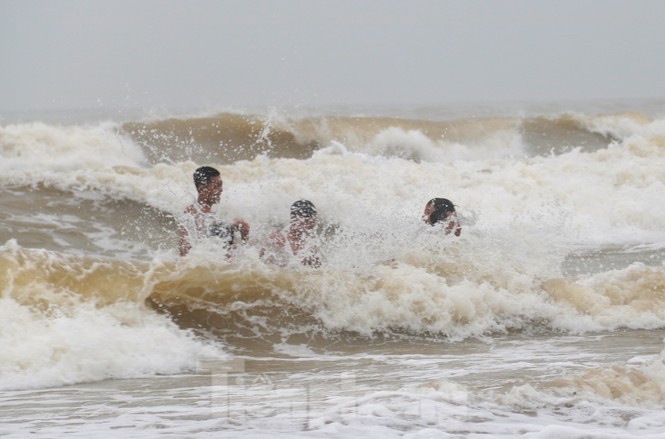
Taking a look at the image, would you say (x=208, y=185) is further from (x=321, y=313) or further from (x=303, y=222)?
(x=321, y=313)

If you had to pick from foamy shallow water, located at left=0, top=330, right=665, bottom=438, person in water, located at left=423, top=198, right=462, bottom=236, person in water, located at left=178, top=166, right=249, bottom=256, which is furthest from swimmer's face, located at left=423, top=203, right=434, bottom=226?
foamy shallow water, located at left=0, top=330, right=665, bottom=438

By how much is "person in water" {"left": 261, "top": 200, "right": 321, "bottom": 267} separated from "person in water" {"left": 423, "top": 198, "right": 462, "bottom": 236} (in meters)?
1.19

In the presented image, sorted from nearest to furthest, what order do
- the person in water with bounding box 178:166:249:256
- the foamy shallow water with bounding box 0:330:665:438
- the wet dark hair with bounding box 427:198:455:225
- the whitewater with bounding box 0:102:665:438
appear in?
the foamy shallow water with bounding box 0:330:665:438, the whitewater with bounding box 0:102:665:438, the person in water with bounding box 178:166:249:256, the wet dark hair with bounding box 427:198:455:225

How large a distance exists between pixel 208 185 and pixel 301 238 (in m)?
0.88

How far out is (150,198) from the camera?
13.1 m

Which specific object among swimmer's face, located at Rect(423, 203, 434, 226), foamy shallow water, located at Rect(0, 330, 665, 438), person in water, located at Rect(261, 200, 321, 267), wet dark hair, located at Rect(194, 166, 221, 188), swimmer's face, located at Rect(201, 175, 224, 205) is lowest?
foamy shallow water, located at Rect(0, 330, 665, 438)

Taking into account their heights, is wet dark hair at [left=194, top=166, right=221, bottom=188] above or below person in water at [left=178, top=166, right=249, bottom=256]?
above

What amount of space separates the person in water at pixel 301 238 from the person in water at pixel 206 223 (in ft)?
0.95

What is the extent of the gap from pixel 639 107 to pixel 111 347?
81.1ft

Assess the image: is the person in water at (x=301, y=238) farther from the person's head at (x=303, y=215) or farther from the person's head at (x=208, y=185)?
the person's head at (x=208, y=185)

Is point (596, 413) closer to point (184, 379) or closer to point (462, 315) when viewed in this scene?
point (184, 379)

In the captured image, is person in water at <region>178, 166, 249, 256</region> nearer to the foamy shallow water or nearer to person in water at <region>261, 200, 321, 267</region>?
person in water at <region>261, 200, 321, 267</region>

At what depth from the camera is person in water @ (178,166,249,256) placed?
7.61 m

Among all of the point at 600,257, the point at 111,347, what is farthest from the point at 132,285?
the point at 600,257
